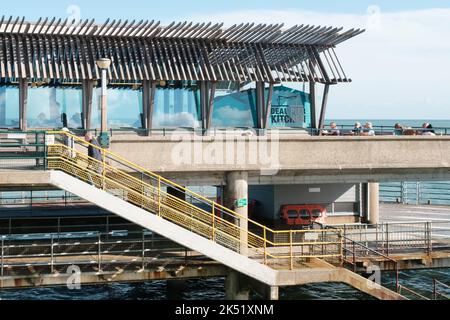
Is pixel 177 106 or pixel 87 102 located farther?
pixel 177 106

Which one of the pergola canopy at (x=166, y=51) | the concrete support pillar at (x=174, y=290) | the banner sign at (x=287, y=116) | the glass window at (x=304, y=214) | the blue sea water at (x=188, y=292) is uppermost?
the pergola canopy at (x=166, y=51)

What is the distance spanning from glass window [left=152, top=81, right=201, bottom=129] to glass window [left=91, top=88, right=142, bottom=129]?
2.61 ft

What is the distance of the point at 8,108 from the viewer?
29203mm

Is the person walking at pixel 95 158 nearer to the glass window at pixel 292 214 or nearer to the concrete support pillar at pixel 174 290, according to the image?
the concrete support pillar at pixel 174 290

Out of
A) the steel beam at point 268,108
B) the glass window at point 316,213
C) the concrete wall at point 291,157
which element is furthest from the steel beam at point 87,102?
the glass window at point 316,213

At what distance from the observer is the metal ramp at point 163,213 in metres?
21.2

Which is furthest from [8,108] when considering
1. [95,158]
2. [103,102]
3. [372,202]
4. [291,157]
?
[372,202]

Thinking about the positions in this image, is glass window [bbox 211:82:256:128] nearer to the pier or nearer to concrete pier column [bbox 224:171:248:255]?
the pier

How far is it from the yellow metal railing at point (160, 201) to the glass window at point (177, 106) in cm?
564

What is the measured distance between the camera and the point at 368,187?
116ft

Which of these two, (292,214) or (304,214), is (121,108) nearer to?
(292,214)

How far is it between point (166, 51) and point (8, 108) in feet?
23.4

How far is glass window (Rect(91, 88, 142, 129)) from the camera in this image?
99.0 feet

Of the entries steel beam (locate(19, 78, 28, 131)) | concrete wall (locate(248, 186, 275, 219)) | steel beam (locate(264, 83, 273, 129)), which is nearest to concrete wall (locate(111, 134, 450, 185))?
steel beam (locate(264, 83, 273, 129))
